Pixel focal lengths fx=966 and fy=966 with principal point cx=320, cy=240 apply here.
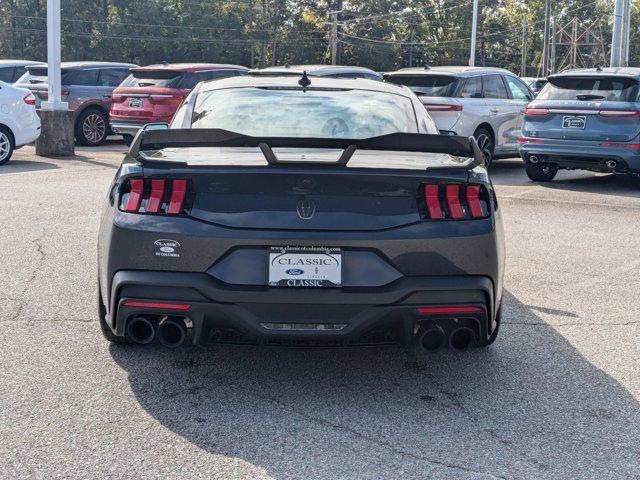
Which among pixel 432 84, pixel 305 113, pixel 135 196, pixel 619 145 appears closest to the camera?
pixel 135 196

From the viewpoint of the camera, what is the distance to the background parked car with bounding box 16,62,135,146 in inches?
797

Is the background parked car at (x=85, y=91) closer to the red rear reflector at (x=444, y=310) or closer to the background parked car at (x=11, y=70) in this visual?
the background parked car at (x=11, y=70)

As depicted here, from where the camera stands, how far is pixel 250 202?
435 cm

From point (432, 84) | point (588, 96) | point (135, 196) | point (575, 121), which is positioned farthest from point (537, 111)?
point (135, 196)

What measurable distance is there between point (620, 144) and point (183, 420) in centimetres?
1022

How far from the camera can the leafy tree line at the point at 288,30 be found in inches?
2758

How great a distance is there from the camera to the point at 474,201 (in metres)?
4.54

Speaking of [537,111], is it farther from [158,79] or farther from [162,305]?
[162,305]

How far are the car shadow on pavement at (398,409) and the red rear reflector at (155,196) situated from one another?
0.91 metres

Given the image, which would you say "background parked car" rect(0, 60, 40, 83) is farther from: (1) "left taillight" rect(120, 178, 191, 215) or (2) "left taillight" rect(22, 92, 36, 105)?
(1) "left taillight" rect(120, 178, 191, 215)

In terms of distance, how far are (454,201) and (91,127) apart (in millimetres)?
17097

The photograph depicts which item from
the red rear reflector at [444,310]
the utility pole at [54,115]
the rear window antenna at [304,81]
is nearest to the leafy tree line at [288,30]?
the utility pole at [54,115]

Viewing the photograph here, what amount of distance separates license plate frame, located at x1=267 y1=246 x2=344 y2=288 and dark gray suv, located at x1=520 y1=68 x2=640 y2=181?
9718mm

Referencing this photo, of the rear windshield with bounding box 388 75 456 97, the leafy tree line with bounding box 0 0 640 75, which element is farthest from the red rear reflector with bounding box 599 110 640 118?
the leafy tree line with bounding box 0 0 640 75
